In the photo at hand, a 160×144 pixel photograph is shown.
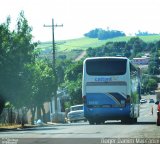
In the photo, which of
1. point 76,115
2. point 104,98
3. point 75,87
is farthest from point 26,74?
point 75,87

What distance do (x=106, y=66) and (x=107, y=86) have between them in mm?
1154

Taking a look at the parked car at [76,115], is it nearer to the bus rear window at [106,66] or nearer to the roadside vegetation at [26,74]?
the roadside vegetation at [26,74]

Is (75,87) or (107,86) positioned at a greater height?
(107,86)

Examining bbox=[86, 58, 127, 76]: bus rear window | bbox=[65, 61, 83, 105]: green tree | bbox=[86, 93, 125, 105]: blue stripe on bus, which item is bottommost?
bbox=[65, 61, 83, 105]: green tree

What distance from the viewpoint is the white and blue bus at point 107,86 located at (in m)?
37.8

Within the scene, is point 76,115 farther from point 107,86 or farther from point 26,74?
point 107,86

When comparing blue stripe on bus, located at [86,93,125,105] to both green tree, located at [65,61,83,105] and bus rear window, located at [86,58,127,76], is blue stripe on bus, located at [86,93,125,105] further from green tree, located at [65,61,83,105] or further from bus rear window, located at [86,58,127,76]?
green tree, located at [65,61,83,105]

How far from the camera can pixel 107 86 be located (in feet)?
124

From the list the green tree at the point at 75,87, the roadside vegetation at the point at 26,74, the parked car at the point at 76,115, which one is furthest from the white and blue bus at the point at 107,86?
the green tree at the point at 75,87

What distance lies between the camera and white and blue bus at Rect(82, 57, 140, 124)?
37.8 meters

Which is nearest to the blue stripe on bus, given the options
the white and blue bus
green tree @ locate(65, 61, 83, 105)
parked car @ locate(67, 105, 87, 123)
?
the white and blue bus

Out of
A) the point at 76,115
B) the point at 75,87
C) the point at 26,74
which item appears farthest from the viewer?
the point at 75,87

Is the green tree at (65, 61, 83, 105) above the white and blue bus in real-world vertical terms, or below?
below

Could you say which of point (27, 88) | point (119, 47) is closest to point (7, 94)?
point (27, 88)
